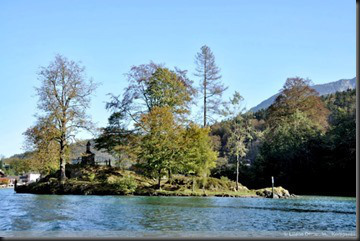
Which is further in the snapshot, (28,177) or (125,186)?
(28,177)

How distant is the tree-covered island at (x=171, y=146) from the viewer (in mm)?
27172

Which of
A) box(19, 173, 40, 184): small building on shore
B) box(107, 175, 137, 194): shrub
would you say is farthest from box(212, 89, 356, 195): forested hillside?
box(19, 173, 40, 184): small building on shore

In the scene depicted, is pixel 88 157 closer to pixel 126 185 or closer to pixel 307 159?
pixel 126 185

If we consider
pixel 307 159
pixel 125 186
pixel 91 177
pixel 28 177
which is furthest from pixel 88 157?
pixel 28 177

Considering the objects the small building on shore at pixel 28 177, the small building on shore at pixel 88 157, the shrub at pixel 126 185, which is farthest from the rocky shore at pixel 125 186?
the small building on shore at pixel 28 177

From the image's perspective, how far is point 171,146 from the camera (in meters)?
27.6

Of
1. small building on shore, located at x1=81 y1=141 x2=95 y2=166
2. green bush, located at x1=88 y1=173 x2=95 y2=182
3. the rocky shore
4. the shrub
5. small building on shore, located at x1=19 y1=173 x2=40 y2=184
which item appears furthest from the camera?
small building on shore, located at x1=19 y1=173 x2=40 y2=184

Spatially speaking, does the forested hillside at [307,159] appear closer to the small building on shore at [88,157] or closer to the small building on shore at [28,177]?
the small building on shore at [88,157]

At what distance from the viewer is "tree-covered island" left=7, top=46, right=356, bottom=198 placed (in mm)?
27172

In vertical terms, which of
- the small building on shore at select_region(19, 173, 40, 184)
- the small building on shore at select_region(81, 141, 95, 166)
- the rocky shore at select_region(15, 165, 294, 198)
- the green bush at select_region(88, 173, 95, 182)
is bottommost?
the small building on shore at select_region(19, 173, 40, 184)

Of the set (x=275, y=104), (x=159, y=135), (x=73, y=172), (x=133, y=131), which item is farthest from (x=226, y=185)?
(x=275, y=104)

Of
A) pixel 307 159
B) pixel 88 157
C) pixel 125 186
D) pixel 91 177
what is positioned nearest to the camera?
pixel 125 186

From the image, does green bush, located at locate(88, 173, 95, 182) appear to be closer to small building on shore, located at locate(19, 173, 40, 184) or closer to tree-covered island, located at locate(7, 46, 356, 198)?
tree-covered island, located at locate(7, 46, 356, 198)

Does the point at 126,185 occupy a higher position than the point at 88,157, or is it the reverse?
the point at 88,157
